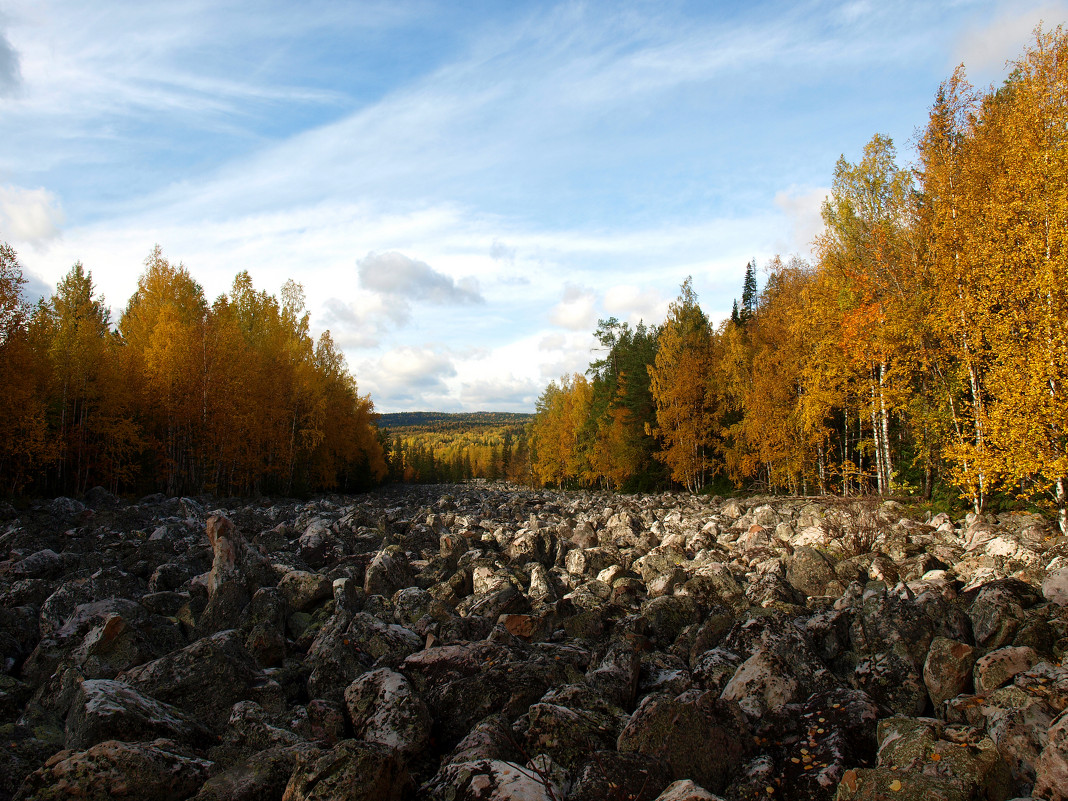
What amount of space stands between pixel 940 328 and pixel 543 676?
43.0 ft

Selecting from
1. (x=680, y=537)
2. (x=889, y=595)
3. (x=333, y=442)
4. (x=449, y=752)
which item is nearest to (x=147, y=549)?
(x=449, y=752)

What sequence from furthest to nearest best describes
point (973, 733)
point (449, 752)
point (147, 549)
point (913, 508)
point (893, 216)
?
point (893, 216)
point (913, 508)
point (147, 549)
point (449, 752)
point (973, 733)

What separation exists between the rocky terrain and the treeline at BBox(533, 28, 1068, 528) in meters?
2.60

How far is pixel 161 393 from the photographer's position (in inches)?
1013

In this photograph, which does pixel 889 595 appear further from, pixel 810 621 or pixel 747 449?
pixel 747 449

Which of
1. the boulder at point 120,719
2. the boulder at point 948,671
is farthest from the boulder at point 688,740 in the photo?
the boulder at point 120,719

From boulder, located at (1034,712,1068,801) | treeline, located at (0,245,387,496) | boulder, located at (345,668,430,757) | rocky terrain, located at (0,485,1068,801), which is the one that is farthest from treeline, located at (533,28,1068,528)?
treeline, located at (0,245,387,496)

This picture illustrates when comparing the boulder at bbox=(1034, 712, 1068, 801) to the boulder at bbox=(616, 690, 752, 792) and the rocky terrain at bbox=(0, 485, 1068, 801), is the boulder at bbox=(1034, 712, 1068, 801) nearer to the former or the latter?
the rocky terrain at bbox=(0, 485, 1068, 801)

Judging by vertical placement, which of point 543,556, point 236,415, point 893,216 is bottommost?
point 543,556

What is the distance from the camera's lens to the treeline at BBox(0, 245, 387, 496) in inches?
810

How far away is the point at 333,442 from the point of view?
131 feet

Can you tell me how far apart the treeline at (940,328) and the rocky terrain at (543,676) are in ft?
8.53

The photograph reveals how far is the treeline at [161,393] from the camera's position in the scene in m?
20.6

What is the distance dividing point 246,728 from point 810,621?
6.02 m
